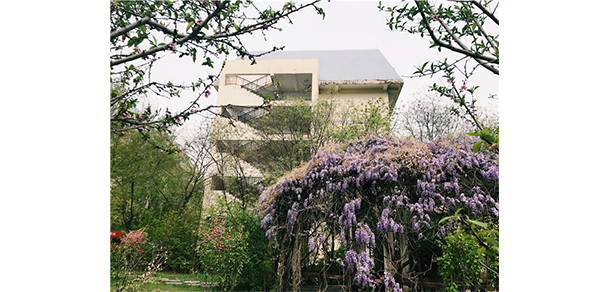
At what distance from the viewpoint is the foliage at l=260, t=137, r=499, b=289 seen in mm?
3115

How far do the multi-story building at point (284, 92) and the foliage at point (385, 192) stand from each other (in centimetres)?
341

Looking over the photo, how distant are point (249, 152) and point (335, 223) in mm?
4669

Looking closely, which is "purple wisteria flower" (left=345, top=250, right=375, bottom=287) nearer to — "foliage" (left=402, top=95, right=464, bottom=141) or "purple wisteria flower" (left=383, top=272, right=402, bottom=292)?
"purple wisteria flower" (left=383, top=272, right=402, bottom=292)

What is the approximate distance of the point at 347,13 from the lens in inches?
117

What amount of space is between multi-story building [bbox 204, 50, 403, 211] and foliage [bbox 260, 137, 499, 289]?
11.2 ft

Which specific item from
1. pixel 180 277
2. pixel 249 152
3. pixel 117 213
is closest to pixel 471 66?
pixel 180 277

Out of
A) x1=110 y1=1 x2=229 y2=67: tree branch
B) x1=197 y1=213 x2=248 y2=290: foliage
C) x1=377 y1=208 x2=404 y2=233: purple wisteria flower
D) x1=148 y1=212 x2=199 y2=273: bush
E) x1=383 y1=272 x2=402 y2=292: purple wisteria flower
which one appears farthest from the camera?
x1=148 y1=212 x2=199 y2=273: bush

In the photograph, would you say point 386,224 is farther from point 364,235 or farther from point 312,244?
point 312,244

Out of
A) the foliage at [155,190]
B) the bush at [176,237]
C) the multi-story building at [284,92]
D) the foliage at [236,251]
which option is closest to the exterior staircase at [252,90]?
the multi-story building at [284,92]

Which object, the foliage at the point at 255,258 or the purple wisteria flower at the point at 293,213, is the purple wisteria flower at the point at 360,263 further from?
the foliage at the point at 255,258

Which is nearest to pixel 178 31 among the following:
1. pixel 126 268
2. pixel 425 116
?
pixel 126 268

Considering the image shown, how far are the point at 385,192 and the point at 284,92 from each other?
5.90m

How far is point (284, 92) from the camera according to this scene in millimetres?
8742

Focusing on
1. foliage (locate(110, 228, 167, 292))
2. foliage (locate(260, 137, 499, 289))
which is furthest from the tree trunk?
foliage (locate(110, 228, 167, 292))
